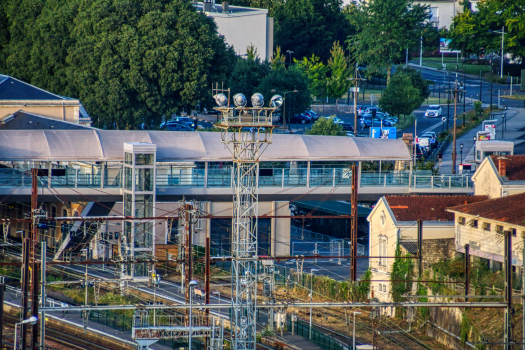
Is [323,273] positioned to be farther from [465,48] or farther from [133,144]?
[465,48]

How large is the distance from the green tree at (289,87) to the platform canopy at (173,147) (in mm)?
29829

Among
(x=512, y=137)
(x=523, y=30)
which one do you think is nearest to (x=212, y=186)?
(x=512, y=137)

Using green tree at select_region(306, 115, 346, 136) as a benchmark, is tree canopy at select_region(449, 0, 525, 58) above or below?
above

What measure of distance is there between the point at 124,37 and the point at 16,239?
2198cm

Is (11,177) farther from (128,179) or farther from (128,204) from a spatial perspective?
(128,204)

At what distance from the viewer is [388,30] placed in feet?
334

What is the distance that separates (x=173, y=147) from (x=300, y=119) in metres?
38.9

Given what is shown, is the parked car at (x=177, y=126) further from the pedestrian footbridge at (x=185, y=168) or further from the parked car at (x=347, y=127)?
the pedestrian footbridge at (x=185, y=168)

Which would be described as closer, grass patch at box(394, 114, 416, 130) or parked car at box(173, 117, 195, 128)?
parked car at box(173, 117, 195, 128)

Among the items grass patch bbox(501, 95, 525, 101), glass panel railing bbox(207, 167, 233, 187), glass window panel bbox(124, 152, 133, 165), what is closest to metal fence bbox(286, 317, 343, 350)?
glass panel railing bbox(207, 167, 233, 187)

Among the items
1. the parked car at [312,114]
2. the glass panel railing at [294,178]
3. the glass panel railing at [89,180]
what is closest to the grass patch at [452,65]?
the parked car at [312,114]

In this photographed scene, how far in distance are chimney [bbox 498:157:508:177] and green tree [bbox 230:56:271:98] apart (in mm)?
39264

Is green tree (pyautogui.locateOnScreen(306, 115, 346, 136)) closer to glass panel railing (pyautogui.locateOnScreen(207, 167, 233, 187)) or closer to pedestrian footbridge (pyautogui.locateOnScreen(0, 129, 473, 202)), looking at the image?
pedestrian footbridge (pyautogui.locateOnScreen(0, 129, 473, 202))

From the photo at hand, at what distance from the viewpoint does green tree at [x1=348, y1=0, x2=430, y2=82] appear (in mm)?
100750
